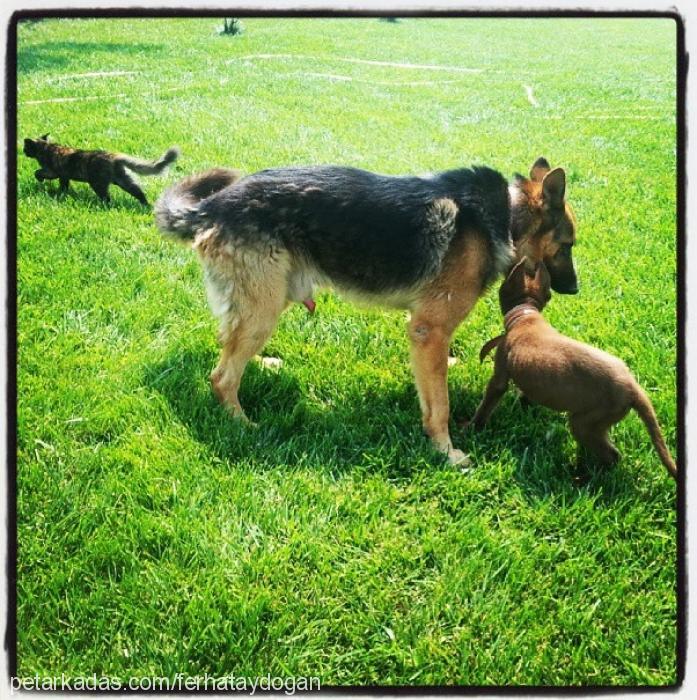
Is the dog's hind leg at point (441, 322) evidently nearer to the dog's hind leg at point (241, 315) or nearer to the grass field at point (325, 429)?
the grass field at point (325, 429)

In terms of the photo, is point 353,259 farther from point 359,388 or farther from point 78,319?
point 78,319

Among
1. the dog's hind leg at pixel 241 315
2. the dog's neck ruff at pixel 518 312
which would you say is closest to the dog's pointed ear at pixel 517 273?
the dog's neck ruff at pixel 518 312

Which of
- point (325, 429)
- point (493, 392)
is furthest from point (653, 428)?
point (325, 429)

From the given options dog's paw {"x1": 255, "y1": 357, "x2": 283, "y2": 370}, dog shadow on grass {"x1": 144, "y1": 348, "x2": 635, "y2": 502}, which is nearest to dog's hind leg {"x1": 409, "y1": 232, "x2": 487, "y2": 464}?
dog shadow on grass {"x1": 144, "y1": 348, "x2": 635, "y2": 502}

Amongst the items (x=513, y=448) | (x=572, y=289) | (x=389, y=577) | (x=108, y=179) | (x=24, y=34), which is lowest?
(x=389, y=577)

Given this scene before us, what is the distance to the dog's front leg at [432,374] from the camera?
324cm

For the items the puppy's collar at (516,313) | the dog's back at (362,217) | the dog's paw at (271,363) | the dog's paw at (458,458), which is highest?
the dog's back at (362,217)

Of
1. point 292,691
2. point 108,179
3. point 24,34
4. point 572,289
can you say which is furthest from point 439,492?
point 108,179

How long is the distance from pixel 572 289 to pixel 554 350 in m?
0.75

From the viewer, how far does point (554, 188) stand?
129 inches

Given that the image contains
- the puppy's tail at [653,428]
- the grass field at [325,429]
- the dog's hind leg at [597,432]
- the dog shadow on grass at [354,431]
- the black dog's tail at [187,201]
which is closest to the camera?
the grass field at [325,429]

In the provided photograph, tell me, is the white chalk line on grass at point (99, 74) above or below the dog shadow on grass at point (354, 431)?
above

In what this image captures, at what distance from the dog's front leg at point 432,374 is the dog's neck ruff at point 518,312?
31cm

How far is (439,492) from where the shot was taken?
2936mm
